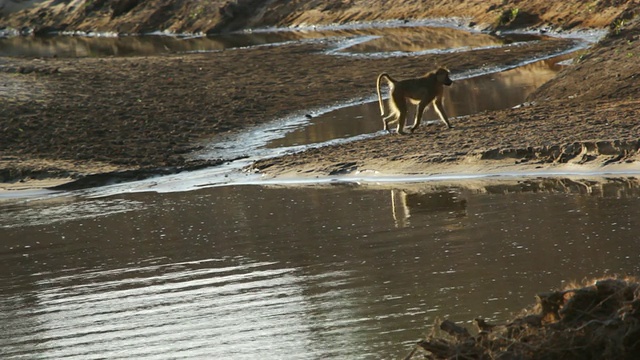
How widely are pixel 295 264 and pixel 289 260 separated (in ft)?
0.63

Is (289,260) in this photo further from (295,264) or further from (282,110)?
(282,110)

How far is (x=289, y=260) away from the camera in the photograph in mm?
10617

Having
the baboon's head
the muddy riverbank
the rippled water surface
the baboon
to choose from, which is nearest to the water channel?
the rippled water surface

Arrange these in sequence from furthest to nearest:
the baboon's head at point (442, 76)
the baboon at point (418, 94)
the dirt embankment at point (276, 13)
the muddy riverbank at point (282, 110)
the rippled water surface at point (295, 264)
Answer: the dirt embankment at point (276, 13), the baboon's head at point (442, 76), the baboon at point (418, 94), the muddy riverbank at point (282, 110), the rippled water surface at point (295, 264)

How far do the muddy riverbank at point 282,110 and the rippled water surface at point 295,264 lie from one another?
1214 millimetres

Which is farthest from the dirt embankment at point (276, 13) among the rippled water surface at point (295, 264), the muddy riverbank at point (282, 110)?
the rippled water surface at point (295, 264)

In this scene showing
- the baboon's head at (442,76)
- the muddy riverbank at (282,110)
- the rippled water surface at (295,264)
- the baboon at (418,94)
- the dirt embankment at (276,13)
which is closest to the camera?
the rippled water surface at (295,264)

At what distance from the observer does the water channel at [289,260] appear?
27.4 feet

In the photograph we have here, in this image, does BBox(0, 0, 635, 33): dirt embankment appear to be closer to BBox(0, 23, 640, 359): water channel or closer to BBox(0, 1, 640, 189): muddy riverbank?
BBox(0, 1, 640, 189): muddy riverbank

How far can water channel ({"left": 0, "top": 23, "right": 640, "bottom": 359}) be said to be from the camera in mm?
8352

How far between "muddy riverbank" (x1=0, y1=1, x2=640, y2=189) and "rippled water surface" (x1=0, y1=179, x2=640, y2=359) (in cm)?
121

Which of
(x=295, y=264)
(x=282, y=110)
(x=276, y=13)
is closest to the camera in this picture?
(x=295, y=264)

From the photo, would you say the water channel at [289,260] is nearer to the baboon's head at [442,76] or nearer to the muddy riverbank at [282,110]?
the muddy riverbank at [282,110]

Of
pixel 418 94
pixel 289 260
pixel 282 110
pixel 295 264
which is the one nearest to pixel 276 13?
pixel 282 110
